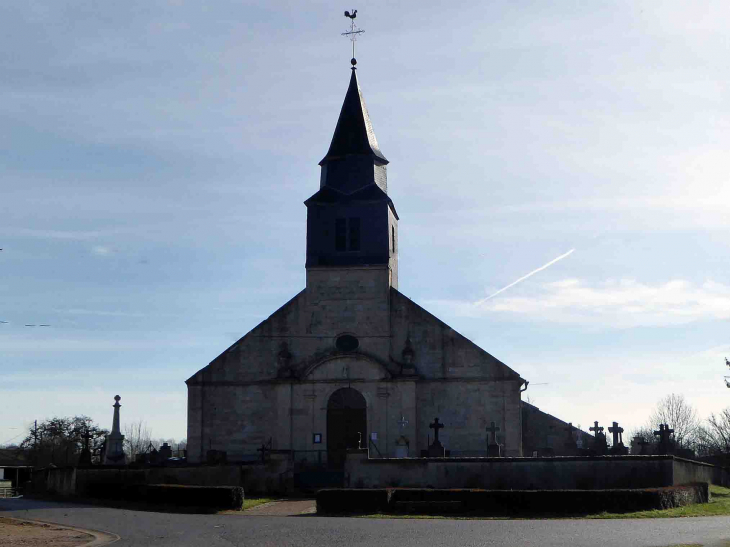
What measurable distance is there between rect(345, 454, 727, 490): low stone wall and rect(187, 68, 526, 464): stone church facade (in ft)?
28.1

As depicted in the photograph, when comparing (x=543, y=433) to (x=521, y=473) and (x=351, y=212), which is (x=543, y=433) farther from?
(x=521, y=473)

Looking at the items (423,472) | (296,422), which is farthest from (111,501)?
(296,422)

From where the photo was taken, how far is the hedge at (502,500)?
23.4m

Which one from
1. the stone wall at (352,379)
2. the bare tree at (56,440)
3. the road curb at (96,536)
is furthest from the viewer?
the bare tree at (56,440)

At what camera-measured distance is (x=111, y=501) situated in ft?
96.1

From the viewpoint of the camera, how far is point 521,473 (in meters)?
29.3

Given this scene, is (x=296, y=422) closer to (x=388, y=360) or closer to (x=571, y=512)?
(x=388, y=360)

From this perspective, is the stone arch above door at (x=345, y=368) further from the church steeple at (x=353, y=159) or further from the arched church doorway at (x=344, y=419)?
the church steeple at (x=353, y=159)

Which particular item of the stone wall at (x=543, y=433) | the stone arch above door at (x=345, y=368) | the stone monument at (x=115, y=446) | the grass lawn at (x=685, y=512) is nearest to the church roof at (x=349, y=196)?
the stone arch above door at (x=345, y=368)

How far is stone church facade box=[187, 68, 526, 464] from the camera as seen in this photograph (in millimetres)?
40906

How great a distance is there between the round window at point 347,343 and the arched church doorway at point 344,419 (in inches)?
71.3

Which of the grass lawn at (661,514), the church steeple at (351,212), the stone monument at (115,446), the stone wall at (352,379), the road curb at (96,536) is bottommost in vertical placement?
the road curb at (96,536)

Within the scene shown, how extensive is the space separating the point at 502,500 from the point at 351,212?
2141cm

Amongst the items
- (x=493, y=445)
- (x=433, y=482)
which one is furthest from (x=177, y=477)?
(x=493, y=445)
